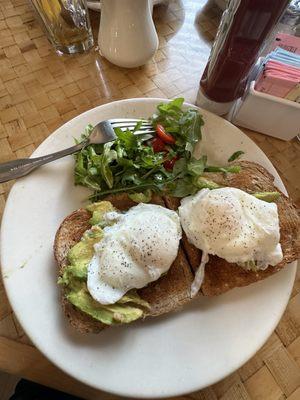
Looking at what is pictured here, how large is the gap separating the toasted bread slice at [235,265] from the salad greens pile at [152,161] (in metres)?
0.06

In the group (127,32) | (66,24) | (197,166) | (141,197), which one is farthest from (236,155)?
(66,24)

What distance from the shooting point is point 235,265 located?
120cm

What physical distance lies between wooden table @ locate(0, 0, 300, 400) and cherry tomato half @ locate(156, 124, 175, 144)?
497 millimetres

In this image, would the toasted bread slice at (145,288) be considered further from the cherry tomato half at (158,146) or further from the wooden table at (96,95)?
the cherry tomato half at (158,146)

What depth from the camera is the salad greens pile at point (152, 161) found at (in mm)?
1309

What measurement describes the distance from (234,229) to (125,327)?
0.58 metres

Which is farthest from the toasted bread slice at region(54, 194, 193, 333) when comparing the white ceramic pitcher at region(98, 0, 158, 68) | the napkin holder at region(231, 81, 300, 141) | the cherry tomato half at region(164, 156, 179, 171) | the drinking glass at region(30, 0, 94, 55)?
the drinking glass at region(30, 0, 94, 55)

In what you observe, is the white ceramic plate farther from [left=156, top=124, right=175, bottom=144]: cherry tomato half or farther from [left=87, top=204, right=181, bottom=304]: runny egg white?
[left=156, top=124, right=175, bottom=144]: cherry tomato half

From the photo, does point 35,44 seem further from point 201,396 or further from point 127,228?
point 201,396

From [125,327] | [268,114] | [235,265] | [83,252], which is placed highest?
[268,114]

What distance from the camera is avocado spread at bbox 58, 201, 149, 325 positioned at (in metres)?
1.00

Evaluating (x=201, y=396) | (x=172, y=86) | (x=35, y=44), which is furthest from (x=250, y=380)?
(x=35, y=44)

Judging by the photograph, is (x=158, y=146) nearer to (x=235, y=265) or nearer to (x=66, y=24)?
(x=235, y=265)

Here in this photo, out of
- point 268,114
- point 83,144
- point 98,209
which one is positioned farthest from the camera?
point 268,114
